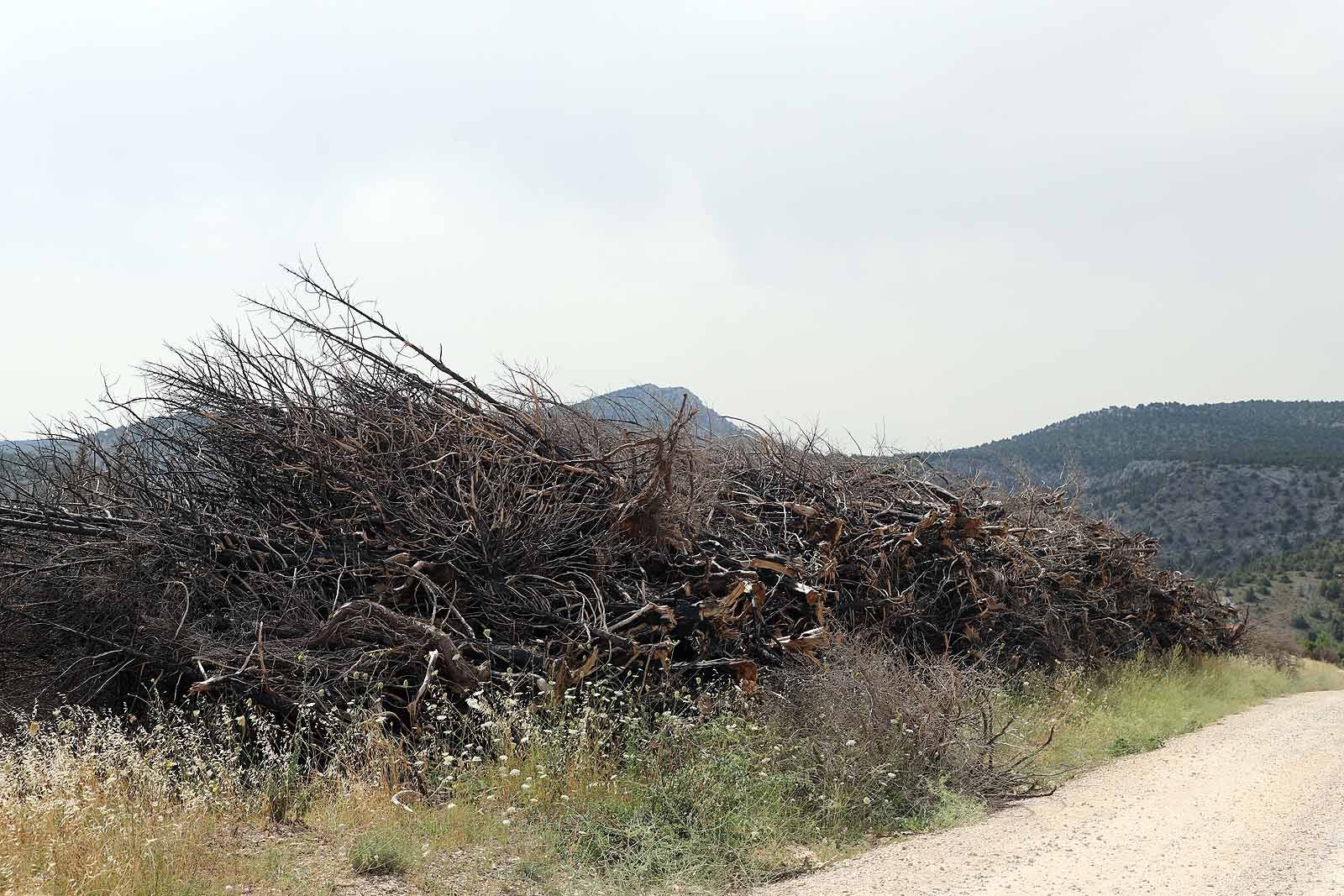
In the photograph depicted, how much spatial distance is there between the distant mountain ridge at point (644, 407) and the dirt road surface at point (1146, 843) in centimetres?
478

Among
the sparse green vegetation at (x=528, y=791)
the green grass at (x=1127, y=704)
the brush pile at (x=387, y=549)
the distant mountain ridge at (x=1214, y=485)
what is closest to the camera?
the sparse green vegetation at (x=528, y=791)

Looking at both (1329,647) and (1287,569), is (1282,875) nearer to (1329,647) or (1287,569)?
(1329,647)

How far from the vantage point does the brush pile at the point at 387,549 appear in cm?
701

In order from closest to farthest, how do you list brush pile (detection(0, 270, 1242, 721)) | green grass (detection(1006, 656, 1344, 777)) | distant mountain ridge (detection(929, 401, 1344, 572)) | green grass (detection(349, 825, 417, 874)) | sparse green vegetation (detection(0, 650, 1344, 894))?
sparse green vegetation (detection(0, 650, 1344, 894))
green grass (detection(349, 825, 417, 874))
brush pile (detection(0, 270, 1242, 721))
green grass (detection(1006, 656, 1344, 777))
distant mountain ridge (detection(929, 401, 1344, 572))

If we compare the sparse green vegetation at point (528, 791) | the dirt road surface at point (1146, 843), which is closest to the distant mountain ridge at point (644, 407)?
the sparse green vegetation at point (528, 791)

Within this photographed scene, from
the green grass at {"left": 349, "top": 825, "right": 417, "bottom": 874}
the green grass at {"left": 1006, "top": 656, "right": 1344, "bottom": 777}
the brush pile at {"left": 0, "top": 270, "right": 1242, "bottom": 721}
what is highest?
the brush pile at {"left": 0, "top": 270, "right": 1242, "bottom": 721}

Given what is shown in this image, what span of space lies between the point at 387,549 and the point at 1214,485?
52.0 meters

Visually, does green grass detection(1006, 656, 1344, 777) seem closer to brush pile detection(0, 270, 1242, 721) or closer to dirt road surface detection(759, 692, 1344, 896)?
dirt road surface detection(759, 692, 1344, 896)

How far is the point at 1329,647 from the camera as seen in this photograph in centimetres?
2825

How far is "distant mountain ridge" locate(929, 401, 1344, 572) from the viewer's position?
4619 cm

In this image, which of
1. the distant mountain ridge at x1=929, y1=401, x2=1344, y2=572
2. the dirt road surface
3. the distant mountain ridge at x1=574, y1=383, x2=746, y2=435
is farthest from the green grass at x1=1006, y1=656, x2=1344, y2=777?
the distant mountain ridge at x1=929, y1=401, x2=1344, y2=572

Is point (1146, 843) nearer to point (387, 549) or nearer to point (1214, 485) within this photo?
point (387, 549)

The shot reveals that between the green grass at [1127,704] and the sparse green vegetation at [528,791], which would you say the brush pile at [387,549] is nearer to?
the sparse green vegetation at [528,791]

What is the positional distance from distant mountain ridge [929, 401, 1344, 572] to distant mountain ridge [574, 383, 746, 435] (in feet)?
103
